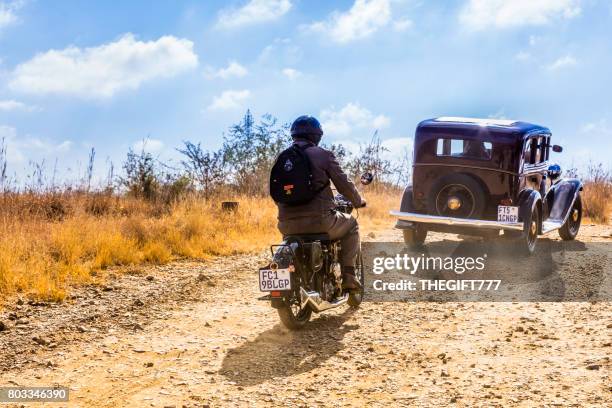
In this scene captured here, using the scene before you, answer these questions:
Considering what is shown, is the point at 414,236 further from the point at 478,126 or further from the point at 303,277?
the point at 303,277

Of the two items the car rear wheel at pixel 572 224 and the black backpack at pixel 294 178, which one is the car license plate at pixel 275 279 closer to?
the black backpack at pixel 294 178

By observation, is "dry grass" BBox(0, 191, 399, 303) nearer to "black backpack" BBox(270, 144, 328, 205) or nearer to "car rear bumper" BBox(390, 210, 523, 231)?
"car rear bumper" BBox(390, 210, 523, 231)

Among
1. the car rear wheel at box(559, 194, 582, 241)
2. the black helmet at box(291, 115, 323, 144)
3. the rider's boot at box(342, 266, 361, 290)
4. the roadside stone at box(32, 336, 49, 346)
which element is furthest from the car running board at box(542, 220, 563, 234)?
the roadside stone at box(32, 336, 49, 346)

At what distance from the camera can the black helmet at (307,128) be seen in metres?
6.36

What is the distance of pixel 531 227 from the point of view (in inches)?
406

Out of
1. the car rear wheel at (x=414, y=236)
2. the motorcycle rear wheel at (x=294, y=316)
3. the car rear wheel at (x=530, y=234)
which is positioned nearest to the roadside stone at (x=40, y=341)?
the motorcycle rear wheel at (x=294, y=316)

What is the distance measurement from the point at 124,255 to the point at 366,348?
5.16 metres

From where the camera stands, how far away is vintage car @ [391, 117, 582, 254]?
10094 mm

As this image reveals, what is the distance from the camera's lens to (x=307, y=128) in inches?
250

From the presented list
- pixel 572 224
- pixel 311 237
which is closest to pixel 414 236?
pixel 572 224

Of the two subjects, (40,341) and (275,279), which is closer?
(275,279)

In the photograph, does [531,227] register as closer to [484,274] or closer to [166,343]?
[484,274]

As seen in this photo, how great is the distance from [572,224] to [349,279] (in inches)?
289

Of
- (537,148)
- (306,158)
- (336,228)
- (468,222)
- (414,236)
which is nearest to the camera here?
(306,158)
